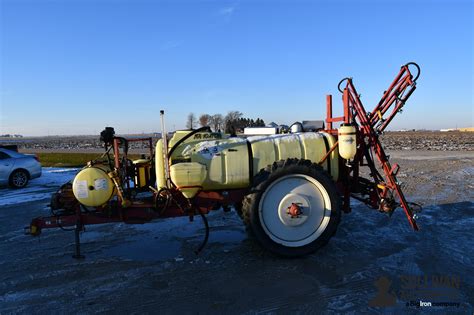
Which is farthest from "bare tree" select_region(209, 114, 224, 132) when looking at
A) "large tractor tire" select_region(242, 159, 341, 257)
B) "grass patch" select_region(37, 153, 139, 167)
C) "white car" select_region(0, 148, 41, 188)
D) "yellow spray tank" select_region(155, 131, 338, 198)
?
"grass patch" select_region(37, 153, 139, 167)

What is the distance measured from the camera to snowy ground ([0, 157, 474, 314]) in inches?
141

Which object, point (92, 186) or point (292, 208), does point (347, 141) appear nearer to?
point (292, 208)

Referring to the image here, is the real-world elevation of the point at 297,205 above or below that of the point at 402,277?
above

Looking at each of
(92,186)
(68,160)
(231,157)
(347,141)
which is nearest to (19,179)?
(92,186)

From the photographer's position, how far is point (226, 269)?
4398 millimetres

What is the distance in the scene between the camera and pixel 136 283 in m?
4.08

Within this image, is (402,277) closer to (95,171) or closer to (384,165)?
(384,165)

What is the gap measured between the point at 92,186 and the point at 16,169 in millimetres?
8740

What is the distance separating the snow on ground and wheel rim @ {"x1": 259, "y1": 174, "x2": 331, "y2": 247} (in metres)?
7.32

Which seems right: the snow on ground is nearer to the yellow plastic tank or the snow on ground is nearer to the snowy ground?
the snowy ground

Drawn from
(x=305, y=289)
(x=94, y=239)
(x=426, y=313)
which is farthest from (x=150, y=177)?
(x=426, y=313)

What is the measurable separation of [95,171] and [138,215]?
81 cm

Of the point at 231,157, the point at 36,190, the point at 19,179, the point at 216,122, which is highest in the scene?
the point at 216,122

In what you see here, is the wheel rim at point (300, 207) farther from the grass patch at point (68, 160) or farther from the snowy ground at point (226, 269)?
the grass patch at point (68, 160)
